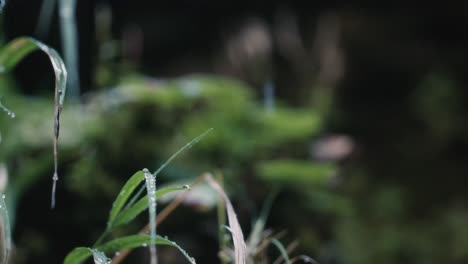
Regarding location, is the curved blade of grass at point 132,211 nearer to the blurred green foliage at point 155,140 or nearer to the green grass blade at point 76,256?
the green grass blade at point 76,256

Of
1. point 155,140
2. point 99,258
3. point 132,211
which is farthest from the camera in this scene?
point 155,140

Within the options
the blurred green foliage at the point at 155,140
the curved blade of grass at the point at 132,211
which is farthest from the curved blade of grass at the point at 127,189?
the blurred green foliage at the point at 155,140

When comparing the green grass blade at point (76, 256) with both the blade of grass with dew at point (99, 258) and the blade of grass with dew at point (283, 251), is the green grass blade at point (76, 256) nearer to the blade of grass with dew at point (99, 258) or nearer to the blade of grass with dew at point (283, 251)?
the blade of grass with dew at point (99, 258)

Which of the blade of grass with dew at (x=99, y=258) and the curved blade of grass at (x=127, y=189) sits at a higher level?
the curved blade of grass at (x=127, y=189)

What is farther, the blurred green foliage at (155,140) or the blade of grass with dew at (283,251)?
the blurred green foliage at (155,140)

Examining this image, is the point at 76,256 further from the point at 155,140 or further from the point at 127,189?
the point at 155,140

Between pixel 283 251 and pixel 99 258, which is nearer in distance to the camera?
pixel 99 258

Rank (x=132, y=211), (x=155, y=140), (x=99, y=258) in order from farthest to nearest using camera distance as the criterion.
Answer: (x=155, y=140)
(x=132, y=211)
(x=99, y=258)

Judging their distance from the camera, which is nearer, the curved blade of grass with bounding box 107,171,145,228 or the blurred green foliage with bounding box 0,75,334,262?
the curved blade of grass with bounding box 107,171,145,228

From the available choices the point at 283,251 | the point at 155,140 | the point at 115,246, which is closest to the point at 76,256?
the point at 115,246

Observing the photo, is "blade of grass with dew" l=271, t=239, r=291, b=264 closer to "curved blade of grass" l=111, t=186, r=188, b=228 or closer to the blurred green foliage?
"curved blade of grass" l=111, t=186, r=188, b=228

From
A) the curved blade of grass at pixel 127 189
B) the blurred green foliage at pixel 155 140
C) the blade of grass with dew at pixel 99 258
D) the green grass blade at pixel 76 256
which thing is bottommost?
the blurred green foliage at pixel 155 140

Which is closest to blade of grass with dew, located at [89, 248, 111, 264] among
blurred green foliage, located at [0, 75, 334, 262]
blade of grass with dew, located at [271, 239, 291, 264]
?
blade of grass with dew, located at [271, 239, 291, 264]
